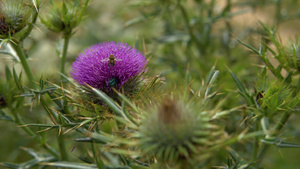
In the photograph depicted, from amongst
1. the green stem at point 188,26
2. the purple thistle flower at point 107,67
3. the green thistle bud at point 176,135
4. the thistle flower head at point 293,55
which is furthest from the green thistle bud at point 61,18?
the thistle flower head at point 293,55

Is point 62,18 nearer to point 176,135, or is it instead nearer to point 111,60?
point 111,60

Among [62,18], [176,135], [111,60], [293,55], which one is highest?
[62,18]

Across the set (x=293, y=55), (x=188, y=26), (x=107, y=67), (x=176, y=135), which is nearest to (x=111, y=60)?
(x=107, y=67)

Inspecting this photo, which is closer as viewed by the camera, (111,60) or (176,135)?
(176,135)

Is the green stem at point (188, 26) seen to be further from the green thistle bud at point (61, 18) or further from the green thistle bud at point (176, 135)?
the green thistle bud at point (176, 135)

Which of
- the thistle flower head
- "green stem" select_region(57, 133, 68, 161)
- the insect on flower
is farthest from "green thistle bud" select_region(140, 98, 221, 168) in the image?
"green stem" select_region(57, 133, 68, 161)

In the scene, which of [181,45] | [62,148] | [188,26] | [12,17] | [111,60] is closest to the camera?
[111,60]

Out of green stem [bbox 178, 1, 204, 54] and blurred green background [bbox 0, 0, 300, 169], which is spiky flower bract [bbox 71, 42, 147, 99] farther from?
green stem [bbox 178, 1, 204, 54]

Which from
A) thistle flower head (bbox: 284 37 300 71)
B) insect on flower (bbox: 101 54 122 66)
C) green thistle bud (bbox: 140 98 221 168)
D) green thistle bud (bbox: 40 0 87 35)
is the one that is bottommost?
green thistle bud (bbox: 140 98 221 168)

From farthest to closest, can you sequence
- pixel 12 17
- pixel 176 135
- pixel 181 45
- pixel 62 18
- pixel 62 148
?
pixel 181 45 < pixel 62 148 < pixel 62 18 < pixel 12 17 < pixel 176 135
